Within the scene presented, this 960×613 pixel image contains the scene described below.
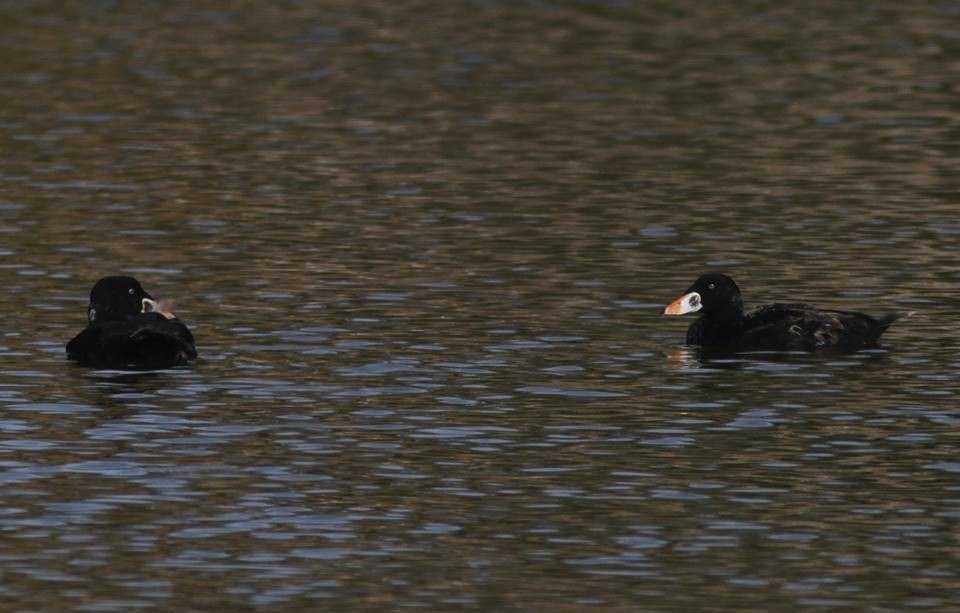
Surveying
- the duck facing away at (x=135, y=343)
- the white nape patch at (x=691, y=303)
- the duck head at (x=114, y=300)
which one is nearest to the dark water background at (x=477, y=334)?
the duck facing away at (x=135, y=343)

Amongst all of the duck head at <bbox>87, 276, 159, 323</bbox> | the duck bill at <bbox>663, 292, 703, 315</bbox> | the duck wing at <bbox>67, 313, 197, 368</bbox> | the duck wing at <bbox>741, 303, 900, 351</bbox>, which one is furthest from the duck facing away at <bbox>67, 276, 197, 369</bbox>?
the duck wing at <bbox>741, 303, 900, 351</bbox>

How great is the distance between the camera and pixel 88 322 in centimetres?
2278

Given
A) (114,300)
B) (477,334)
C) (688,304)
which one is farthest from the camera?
(688,304)


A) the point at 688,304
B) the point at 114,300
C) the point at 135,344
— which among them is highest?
the point at 114,300

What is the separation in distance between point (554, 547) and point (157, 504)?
2.69 metres

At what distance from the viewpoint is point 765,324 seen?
21.9 meters

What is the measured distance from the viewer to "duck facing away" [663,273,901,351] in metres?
21.7

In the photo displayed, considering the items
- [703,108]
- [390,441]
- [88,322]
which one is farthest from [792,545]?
[703,108]

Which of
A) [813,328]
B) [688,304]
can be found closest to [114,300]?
[688,304]

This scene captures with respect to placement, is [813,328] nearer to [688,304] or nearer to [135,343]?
[688,304]

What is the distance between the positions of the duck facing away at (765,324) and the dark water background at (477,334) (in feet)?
1.29

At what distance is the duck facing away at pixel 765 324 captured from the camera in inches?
854

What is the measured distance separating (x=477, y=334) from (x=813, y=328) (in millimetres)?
2923

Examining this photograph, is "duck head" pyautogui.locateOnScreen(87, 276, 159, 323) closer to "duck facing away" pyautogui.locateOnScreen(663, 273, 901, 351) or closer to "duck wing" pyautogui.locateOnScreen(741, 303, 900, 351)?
"duck facing away" pyautogui.locateOnScreen(663, 273, 901, 351)
